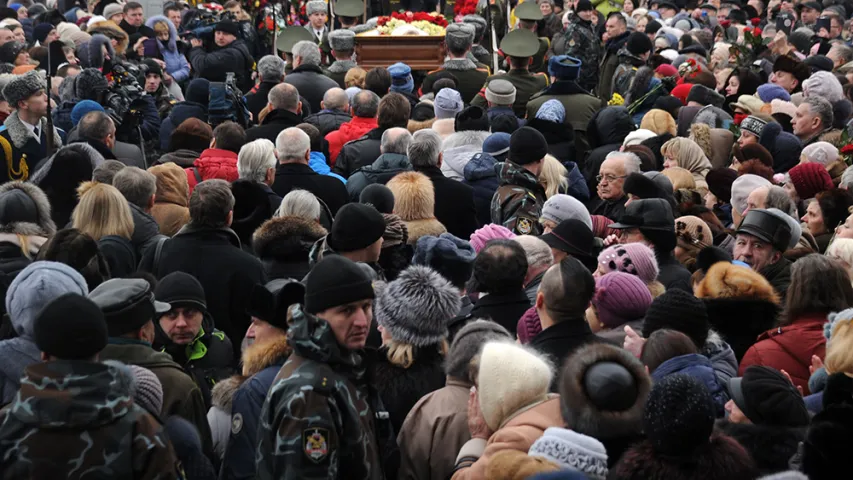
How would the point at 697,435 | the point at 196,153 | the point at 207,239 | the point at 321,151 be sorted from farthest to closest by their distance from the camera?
the point at 321,151
the point at 196,153
the point at 207,239
the point at 697,435

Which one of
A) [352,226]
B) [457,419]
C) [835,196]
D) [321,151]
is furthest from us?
[321,151]

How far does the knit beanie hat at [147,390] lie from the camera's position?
4.21 metres

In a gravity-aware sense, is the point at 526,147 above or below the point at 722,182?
above

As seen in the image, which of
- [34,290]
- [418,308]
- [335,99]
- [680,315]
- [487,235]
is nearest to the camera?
[34,290]

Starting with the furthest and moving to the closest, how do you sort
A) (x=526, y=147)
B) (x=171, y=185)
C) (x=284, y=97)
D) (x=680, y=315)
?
1. (x=284, y=97)
2. (x=526, y=147)
3. (x=171, y=185)
4. (x=680, y=315)

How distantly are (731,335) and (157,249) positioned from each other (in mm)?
3321

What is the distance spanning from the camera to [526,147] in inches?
307

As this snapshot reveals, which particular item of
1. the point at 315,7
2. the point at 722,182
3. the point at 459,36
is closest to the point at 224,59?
the point at 459,36

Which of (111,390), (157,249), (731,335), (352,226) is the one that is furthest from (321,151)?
(111,390)

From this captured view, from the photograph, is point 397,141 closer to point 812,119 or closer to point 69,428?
point 812,119

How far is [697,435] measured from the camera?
3.70 m

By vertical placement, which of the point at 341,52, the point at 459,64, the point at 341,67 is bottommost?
the point at 341,67

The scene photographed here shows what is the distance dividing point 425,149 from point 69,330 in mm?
4482

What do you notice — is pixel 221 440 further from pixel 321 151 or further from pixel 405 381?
pixel 321 151
